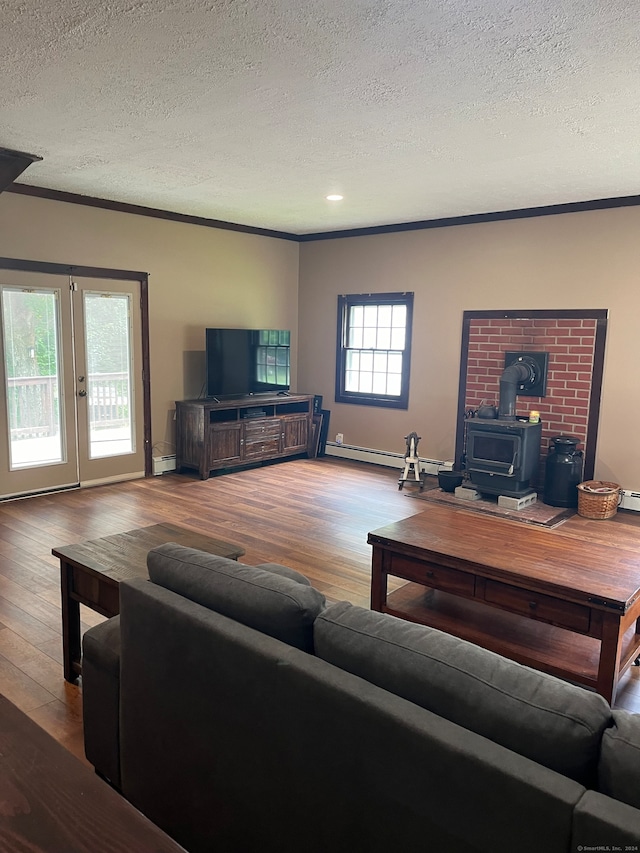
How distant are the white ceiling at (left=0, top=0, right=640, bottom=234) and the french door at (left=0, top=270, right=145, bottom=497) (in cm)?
98

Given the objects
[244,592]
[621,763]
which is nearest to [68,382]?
[244,592]

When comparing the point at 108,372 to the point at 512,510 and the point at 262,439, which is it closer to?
the point at 262,439

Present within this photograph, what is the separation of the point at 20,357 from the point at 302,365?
3.55 metres

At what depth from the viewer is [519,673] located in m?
1.27

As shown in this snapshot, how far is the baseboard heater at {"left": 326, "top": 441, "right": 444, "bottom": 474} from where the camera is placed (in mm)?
6715

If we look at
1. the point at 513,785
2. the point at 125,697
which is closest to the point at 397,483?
the point at 125,697

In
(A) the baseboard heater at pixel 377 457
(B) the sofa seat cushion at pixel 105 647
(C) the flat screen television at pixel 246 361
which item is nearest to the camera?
(B) the sofa seat cushion at pixel 105 647

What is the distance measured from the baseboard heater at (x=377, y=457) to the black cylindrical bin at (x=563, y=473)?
52.0 inches

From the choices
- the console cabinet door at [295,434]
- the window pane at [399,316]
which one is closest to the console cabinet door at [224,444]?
the console cabinet door at [295,434]

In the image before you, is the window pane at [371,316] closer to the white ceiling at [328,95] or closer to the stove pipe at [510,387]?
the stove pipe at [510,387]

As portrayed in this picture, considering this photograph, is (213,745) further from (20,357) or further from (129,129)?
(20,357)

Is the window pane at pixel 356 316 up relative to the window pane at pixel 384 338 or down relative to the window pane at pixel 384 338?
up

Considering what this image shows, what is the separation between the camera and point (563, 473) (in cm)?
535

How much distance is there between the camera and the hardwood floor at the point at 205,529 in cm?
269
